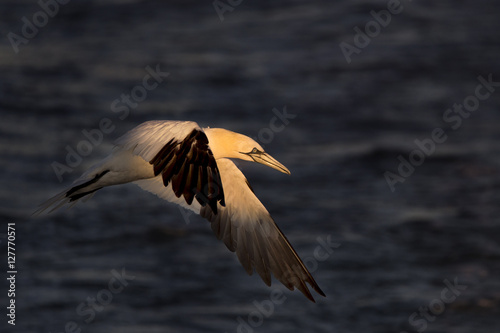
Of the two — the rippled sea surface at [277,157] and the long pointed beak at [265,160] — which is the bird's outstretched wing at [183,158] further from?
the rippled sea surface at [277,157]

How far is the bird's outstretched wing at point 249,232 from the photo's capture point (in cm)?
1192

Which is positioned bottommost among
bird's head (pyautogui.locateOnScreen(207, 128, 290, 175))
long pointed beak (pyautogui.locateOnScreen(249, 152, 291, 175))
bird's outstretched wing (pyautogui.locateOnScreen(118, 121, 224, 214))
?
long pointed beak (pyautogui.locateOnScreen(249, 152, 291, 175))

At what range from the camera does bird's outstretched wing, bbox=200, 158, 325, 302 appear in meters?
11.9

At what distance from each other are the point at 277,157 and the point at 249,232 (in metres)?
10.7

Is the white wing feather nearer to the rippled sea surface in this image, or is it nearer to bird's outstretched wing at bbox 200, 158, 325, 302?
bird's outstretched wing at bbox 200, 158, 325, 302

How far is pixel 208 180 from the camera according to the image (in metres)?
9.57

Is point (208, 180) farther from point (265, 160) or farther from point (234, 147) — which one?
point (265, 160)

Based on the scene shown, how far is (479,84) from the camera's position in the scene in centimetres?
2705

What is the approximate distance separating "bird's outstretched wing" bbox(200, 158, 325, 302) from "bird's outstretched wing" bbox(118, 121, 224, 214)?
2129mm

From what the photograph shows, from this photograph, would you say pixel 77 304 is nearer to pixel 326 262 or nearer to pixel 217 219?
pixel 326 262

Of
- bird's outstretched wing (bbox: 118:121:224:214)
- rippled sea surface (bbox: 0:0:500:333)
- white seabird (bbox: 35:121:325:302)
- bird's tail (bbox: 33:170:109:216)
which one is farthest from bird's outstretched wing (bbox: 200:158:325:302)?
rippled sea surface (bbox: 0:0:500:333)

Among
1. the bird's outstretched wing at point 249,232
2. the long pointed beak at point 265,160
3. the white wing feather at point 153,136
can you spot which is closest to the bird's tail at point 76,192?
the white wing feather at point 153,136

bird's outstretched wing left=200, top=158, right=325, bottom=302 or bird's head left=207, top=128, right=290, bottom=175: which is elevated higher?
bird's head left=207, top=128, right=290, bottom=175

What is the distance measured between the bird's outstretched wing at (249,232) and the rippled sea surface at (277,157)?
585 cm
